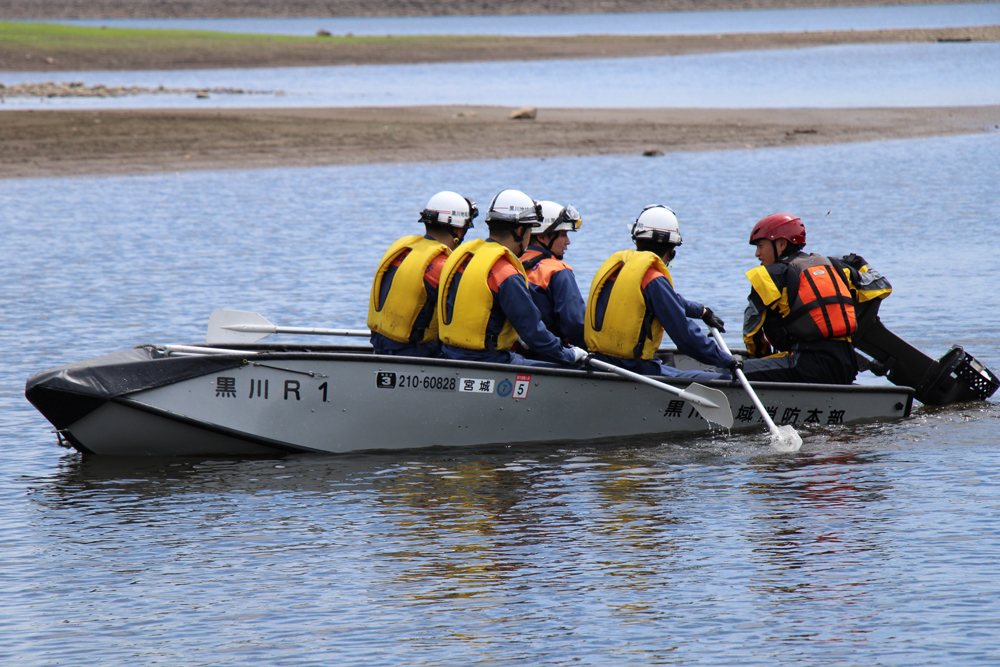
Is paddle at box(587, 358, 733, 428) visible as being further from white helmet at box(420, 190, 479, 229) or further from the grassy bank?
the grassy bank

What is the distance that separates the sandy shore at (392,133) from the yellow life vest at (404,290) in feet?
61.0

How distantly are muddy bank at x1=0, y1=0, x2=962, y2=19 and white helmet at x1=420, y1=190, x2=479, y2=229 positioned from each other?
103094 mm

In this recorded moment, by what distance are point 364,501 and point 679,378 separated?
2.74 meters

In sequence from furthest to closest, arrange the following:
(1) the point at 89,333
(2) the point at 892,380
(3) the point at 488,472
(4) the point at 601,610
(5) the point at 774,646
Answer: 1. (1) the point at 89,333
2. (2) the point at 892,380
3. (3) the point at 488,472
4. (4) the point at 601,610
5. (5) the point at 774,646

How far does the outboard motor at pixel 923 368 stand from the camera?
10.3 metres

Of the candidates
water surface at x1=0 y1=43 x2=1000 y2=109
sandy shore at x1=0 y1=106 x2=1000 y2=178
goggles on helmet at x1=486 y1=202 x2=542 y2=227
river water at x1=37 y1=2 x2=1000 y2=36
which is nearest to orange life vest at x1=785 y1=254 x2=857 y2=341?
goggles on helmet at x1=486 y1=202 x2=542 y2=227

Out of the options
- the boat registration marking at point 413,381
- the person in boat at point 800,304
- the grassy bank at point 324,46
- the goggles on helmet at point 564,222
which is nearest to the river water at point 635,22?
the grassy bank at point 324,46

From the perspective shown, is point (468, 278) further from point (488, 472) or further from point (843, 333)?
point (843, 333)

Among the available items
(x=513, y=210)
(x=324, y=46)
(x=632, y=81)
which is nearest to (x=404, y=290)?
(x=513, y=210)

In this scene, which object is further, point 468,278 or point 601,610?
point 468,278

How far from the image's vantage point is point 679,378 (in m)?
9.55

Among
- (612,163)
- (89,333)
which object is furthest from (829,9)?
(89,333)

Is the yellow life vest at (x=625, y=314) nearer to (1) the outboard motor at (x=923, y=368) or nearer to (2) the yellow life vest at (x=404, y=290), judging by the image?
(2) the yellow life vest at (x=404, y=290)

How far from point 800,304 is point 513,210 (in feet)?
7.83
